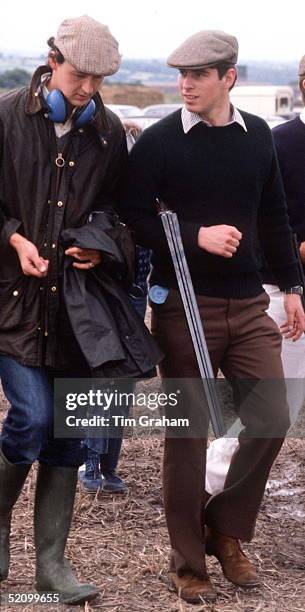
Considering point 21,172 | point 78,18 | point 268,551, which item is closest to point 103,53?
point 78,18

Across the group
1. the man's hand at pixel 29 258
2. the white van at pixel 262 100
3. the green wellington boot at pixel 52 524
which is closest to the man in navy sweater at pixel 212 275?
the green wellington boot at pixel 52 524

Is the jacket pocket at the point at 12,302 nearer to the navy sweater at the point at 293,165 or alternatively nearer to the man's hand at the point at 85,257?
the man's hand at the point at 85,257

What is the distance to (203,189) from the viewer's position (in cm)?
454

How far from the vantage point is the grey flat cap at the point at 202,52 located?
4.53m

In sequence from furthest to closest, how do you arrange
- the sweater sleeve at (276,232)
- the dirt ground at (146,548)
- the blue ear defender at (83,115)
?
the sweater sleeve at (276,232)
the dirt ground at (146,548)
the blue ear defender at (83,115)

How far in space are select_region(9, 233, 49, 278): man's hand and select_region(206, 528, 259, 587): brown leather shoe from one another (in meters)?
1.28

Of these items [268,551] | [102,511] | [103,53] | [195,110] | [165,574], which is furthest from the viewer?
[102,511]

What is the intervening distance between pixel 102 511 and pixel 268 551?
81 cm

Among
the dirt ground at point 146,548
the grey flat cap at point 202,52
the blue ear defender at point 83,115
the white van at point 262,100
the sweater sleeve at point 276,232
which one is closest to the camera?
the blue ear defender at point 83,115

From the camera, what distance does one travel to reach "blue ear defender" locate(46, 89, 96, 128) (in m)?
4.23

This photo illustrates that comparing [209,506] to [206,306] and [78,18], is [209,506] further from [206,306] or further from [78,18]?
[78,18]

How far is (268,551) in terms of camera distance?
527 centimetres

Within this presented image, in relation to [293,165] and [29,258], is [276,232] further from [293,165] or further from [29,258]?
[29,258]

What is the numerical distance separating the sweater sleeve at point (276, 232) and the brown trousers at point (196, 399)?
315 mm
